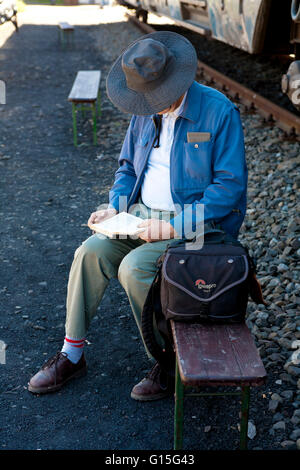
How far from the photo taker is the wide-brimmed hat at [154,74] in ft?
8.48

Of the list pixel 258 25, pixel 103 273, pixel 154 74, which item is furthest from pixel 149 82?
pixel 258 25

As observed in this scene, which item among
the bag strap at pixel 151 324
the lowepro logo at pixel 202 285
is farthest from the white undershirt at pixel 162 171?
the lowepro logo at pixel 202 285

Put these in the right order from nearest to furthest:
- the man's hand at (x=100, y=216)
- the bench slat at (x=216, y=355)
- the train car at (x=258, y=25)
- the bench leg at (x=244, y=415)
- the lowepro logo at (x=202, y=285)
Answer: the bench slat at (x=216, y=355)
the bench leg at (x=244, y=415)
the lowepro logo at (x=202, y=285)
the man's hand at (x=100, y=216)
the train car at (x=258, y=25)

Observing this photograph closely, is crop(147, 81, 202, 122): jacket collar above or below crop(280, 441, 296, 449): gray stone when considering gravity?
above

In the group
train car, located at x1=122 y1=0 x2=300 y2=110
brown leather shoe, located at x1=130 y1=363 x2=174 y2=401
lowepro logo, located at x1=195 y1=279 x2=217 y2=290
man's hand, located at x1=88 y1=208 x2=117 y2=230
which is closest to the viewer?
lowepro logo, located at x1=195 y1=279 x2=217 y2=290

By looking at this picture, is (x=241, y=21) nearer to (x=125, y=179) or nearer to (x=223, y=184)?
(x=125, y=179)

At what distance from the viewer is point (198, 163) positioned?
273 cm

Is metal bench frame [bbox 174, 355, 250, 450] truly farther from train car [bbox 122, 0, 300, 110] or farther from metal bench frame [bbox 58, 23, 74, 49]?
metal bench frame [bbox 58, 23, 74, 49]

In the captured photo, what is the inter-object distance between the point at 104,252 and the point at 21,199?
2.92m

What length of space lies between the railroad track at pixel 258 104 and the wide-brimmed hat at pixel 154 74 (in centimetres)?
330

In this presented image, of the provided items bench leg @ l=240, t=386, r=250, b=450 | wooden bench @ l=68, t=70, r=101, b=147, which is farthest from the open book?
wooden bench @ l=68, t=70, r=101, b=147

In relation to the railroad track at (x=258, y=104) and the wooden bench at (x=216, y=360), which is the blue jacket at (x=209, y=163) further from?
the railroad track at (x=258, y=104)

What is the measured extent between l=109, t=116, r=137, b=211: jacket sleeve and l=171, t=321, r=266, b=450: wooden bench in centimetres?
90

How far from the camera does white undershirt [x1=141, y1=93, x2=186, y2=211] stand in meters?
2.87
